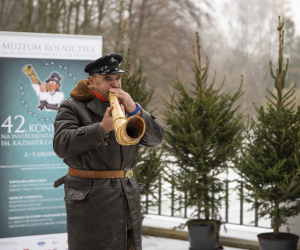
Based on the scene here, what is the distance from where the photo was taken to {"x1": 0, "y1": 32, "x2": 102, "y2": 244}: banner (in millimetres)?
3572

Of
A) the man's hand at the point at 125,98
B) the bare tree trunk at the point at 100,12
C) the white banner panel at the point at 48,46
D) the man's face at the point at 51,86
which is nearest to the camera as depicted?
the man's hand at the point at 125,98

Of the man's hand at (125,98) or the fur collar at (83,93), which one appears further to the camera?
the fur collar at (83,93)

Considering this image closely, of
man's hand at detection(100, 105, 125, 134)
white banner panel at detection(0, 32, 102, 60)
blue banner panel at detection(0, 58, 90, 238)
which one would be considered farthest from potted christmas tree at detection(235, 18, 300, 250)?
man's hand at detection(100, 105, 125, 134)

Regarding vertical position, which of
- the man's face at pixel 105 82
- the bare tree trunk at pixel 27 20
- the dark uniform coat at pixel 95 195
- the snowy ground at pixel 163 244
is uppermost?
the bare tree trunk at pixel 27 20

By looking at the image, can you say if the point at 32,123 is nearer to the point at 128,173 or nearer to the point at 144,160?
the point at 144,160

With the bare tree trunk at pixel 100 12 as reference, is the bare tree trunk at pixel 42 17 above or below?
below

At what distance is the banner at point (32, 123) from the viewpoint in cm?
357

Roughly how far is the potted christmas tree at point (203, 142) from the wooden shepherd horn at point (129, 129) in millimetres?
2435

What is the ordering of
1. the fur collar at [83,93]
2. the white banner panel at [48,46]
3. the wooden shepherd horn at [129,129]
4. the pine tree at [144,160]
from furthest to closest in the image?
the pine tree at [144,160] < the white banner panel at [48,46] < the fur collar at [83,93] < the wooden shepherd horn at [129,129]

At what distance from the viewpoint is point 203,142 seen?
4.14 meters

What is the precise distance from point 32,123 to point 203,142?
1.92 m

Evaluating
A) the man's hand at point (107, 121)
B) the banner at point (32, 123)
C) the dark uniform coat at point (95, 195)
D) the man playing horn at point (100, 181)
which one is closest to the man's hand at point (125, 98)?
the man playing horn at point (100, 181)

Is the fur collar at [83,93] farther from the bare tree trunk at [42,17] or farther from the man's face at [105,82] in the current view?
the bare tree trunk at [42,17]

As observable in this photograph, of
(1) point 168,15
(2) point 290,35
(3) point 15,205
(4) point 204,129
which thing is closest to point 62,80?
(3) point 15,205
